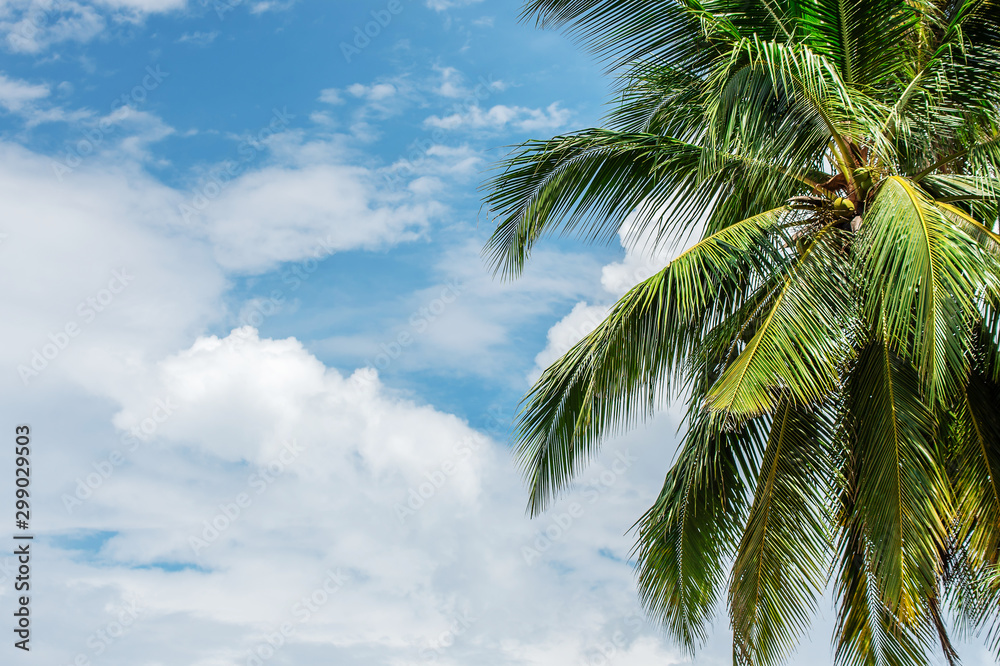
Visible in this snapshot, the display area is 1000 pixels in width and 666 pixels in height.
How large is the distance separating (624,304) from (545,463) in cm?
189

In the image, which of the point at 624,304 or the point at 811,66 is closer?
the point at 811,66

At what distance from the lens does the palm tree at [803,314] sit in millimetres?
6715

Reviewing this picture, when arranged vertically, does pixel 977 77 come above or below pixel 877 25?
below

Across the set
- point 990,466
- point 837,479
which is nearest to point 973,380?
point 990,466

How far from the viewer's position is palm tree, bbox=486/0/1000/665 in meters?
6.71

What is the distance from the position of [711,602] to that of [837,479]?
5.87 feet

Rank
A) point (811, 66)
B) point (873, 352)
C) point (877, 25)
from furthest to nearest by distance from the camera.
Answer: point (877, 25), point (873, 352), point (811, 66)

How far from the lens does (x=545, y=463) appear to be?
8.63m

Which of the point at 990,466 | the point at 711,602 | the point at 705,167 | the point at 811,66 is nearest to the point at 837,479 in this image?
the point at 990,466

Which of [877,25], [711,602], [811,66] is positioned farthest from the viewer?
[711,602]

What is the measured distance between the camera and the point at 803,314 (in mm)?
7008

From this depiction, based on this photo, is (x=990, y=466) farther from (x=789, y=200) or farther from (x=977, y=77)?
(x=977, y=77)

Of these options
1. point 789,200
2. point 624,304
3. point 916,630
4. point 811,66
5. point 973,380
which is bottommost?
point 916,630

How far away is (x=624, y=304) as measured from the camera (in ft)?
25.4
